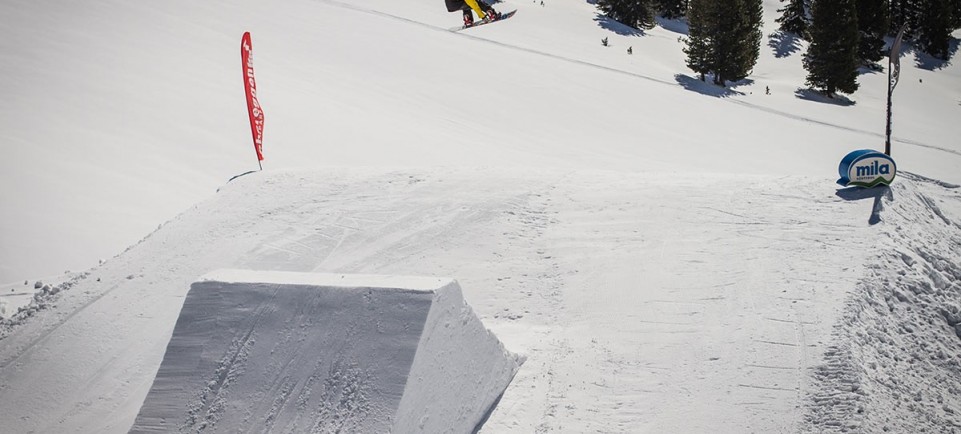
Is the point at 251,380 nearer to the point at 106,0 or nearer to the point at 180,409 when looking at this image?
the point at 180,409

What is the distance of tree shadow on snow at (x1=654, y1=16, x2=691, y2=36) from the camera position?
4300 centimetres

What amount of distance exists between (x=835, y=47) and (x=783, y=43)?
30.9ft

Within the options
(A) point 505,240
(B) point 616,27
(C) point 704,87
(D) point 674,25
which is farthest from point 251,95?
(D) point 674,25

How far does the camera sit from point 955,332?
7547mm

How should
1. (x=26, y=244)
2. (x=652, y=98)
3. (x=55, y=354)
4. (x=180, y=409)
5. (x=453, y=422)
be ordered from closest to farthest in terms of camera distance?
(x=180, y=409) < (x=453, y=422) < (x=55, y=354) < (x=26, y=244) < (x=652, y=98)

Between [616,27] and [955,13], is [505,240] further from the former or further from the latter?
[955,13]

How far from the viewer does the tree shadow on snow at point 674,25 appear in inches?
1693

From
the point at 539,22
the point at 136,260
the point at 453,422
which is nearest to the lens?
the point at 453,422

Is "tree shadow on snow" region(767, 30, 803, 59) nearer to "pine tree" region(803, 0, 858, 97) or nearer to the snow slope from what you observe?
the snow slope

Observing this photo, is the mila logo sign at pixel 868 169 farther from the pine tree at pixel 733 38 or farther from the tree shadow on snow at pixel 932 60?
the tree shadow on snow at pixel 932 60

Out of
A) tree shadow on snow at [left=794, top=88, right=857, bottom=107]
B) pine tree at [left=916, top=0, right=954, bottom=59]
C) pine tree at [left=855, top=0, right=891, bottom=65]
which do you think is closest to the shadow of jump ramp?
tree shadow on snow at [left=794, top=88, right=857, bottom=107]

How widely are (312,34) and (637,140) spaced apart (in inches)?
593

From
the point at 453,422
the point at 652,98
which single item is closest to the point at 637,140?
the point at 652,98

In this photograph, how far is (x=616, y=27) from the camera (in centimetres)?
3694
